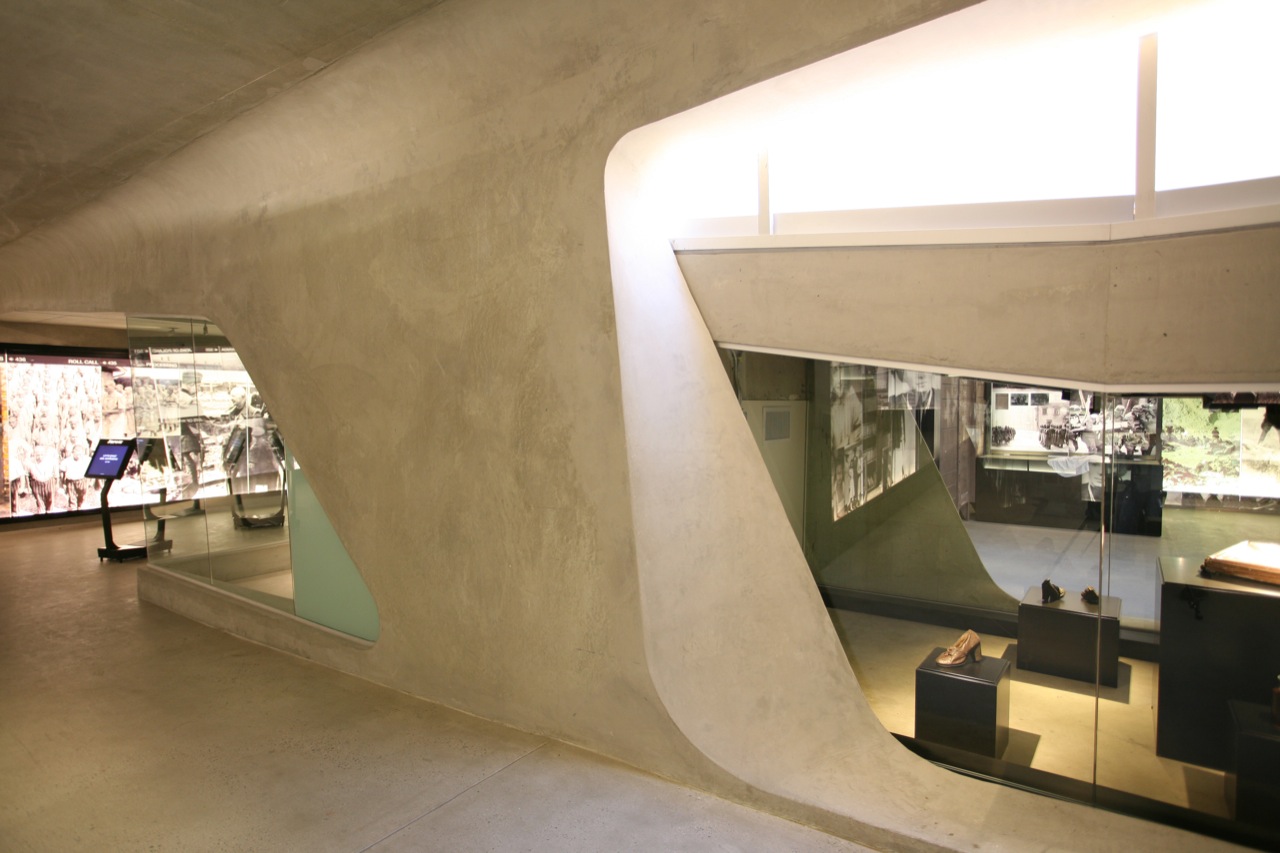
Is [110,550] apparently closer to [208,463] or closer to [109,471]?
[109,471]

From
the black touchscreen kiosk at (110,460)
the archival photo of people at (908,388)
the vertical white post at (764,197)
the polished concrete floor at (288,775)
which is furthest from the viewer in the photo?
the black touchscreen kiosk at (110,460)

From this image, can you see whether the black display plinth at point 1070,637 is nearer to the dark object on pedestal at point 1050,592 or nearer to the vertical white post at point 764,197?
the dark object on pedestal at point 1050,592

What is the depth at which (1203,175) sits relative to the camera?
3.01 m

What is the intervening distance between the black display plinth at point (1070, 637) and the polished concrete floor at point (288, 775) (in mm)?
1266

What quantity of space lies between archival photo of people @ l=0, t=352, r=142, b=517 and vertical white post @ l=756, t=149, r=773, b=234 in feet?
39.2

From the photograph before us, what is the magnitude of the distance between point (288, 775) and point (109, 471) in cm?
703

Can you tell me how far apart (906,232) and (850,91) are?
695mm

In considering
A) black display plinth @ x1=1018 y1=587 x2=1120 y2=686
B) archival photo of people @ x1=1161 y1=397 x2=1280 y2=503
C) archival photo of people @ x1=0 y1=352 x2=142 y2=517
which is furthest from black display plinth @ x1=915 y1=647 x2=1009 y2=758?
archival photo of people @ x1=0 y1=352 x2=142 y2=517

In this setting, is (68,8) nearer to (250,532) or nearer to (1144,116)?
(250,532)

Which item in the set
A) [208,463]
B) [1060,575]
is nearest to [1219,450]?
[1060,575]

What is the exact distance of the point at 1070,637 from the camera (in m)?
3.48

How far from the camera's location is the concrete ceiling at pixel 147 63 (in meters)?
3.57

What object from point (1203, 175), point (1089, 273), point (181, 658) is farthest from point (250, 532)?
point (1203, 175)

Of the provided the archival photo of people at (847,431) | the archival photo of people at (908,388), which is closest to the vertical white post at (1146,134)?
the archival photo of people at (908,388)
